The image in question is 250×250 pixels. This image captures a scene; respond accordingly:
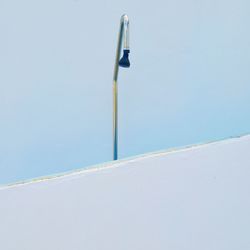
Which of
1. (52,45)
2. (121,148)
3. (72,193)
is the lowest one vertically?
(121,148)

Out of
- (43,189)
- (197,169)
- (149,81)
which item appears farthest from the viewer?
(149,81)

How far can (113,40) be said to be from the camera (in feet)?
6.48

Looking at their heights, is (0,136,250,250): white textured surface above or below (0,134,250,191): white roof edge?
below

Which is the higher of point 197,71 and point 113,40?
point 113,40

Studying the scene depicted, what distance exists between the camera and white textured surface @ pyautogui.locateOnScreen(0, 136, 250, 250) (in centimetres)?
95

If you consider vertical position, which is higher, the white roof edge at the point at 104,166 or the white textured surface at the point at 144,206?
the white roof edge at the point at 104,166

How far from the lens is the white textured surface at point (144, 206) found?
948 mm

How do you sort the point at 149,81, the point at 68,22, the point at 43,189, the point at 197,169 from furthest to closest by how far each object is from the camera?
the point at 149,81, the point at 68,22, the point at 197,169, the point at 43,189

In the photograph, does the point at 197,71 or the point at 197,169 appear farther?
the point at 197,71

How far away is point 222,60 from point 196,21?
275mm

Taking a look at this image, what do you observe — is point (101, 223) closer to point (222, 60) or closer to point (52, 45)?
point (52, 45)

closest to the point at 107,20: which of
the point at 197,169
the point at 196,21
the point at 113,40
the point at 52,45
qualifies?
the point at 113,40

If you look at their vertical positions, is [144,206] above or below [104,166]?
below

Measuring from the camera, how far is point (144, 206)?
3.36ft
